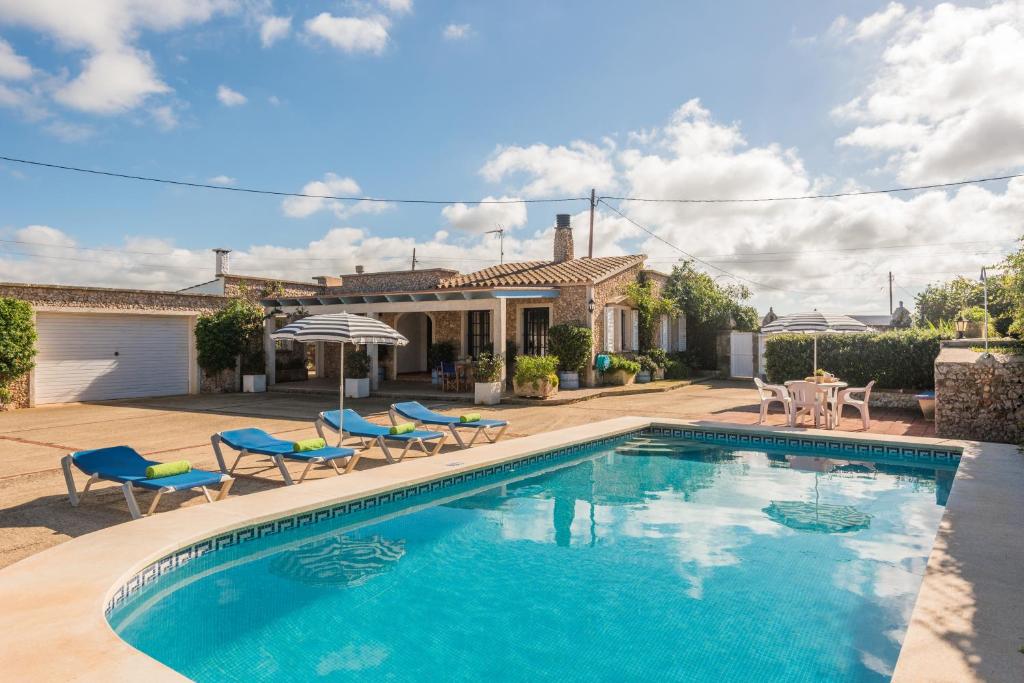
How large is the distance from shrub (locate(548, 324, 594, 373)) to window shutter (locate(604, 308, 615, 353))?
3.83 feet

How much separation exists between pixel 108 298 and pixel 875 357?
70.5 feet

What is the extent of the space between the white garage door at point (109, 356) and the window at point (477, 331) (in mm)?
9379

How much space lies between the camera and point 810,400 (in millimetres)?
11766

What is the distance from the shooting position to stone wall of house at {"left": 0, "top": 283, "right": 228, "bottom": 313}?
1639 centimetres

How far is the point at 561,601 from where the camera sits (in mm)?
4734

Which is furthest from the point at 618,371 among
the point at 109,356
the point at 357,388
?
the point at 109,356

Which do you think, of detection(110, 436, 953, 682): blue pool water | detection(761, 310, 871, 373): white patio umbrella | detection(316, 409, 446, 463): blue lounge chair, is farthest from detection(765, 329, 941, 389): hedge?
detection(316, 409, 446, 463): blue lounge chair

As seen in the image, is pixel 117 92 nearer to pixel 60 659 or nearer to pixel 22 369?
pixel 22 369

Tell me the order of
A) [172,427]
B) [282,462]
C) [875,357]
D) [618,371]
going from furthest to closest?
[618,371] → [875,357] → [172,427] → [282,462]

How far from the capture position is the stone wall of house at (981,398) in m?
10.0

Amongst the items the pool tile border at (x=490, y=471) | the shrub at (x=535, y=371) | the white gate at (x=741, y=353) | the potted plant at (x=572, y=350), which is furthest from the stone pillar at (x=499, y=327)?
the white gate at (x=741, y=353)

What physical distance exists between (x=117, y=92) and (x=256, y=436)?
441 inches

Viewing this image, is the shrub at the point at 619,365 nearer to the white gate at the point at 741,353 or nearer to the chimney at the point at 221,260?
the white gate at the point at 741,353

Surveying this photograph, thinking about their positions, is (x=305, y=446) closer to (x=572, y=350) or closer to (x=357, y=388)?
(x=357, y=388)
